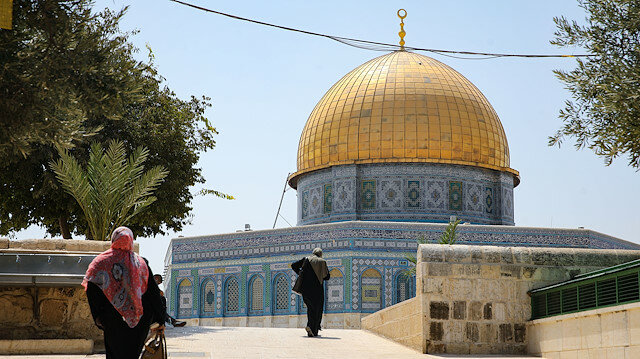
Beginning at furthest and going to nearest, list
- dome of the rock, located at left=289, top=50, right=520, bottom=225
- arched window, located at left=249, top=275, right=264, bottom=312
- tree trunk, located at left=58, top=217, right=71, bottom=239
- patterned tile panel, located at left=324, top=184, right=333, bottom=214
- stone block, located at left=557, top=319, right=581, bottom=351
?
patterned tile panel, located at left=324, top=184, right=333, bottom=214 < dome of the rock, located at left=289, top=50, right=520, bottom=225 < arched window, located at left=249, top=275, right=264, bottom=312 < tree trunk, located at left=58, top=217, right=71, bottom=239 < stone block, located at left=557, top=319, right=581, bottom=351

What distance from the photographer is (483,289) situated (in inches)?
333

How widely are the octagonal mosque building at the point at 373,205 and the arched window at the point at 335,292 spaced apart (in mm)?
30

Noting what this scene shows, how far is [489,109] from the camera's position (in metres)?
28.5

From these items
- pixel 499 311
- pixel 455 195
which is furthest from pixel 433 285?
pixel 455 195

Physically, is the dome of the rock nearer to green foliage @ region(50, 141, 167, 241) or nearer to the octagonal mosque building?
the octagonal mosque building

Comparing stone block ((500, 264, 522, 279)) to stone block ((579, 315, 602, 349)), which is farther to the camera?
stone block ((500, 264, 522, 279))

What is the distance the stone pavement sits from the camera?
7.88m

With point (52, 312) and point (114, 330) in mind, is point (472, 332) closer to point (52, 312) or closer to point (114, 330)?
point (52, 312)

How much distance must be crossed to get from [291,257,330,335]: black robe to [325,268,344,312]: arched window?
12414mm

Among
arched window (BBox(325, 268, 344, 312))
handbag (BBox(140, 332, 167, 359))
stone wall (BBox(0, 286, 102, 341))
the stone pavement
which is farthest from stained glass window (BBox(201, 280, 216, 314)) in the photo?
handbag (BBox(140, 332, 167, 359))

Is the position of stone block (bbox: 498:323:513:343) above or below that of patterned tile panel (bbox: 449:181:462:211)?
below

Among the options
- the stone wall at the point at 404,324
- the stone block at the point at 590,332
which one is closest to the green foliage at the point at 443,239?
the stone wall at the point at 404,324

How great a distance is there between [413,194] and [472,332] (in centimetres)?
1781

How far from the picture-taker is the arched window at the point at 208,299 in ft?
84.4
